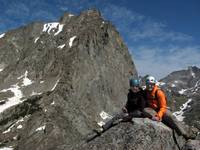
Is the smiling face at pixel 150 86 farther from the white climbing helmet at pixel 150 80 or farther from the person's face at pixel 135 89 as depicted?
the person's face at pixel 135 89

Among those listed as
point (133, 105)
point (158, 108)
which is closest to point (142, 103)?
point (133, 105)

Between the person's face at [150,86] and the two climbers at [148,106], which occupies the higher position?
the person's face at [150,86]

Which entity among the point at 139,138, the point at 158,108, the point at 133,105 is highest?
the point at 133,105

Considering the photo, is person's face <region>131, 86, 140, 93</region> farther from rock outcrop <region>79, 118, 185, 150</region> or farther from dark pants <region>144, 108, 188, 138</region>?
rock outcrop <region>79, 118, 185, 150</region>

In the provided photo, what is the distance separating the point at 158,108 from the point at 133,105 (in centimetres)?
138

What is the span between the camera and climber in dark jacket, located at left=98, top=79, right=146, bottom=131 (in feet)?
73.6

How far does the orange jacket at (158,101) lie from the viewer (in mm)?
22045

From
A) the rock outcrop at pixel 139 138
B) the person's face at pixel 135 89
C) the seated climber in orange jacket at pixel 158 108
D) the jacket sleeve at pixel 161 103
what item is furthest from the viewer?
the person's face at pixel 135 89

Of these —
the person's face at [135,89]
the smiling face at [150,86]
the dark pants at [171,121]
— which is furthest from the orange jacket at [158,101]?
the person's face at [135,89]

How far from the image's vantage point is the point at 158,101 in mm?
22297

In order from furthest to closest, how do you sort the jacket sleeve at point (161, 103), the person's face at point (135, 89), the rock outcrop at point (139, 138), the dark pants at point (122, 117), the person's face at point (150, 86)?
the person's face at point (135, 89), the dark pants at point (122, 117), the person's face at point (150, 86), the jacket sleeve at point (161, 103), the rock outcrop at point (139, 138)

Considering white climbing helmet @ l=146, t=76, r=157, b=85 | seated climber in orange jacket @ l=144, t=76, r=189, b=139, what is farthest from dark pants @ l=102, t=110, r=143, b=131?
white climbing helmet @ l=146, t=76, r=157, b=85

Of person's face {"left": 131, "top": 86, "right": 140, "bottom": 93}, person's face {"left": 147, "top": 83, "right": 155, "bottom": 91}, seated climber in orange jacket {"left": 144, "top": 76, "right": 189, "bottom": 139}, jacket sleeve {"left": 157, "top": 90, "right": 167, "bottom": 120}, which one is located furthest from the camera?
person's face {"left": 131, "top": 86, "right": 140, "bottom": 93}

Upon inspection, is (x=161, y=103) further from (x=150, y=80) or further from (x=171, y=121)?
(x=150, y=80)
